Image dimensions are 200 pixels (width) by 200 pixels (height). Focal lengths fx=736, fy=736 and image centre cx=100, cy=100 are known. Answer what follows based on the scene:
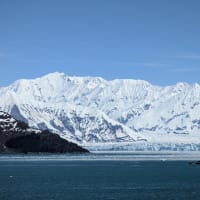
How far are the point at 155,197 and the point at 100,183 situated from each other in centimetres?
3007

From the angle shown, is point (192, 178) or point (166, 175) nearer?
point (192, 178)

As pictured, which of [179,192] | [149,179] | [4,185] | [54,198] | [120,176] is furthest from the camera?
[120,176]

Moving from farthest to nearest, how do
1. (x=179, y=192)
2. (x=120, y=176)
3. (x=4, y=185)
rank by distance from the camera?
(x=120, y=176) → (x=4, y=185) → (x=179, y=192)

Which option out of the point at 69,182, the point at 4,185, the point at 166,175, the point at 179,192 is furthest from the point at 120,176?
the point at 179,192

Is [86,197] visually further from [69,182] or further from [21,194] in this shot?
[69,182]

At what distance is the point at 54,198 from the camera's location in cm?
10775

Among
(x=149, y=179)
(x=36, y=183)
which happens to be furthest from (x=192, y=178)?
(x=36, y=183)

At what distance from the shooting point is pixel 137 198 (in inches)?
4259

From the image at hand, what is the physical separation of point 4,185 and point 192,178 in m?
40.4

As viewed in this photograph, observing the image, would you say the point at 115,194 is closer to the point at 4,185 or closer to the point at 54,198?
the point at 54,198

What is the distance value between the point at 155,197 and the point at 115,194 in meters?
7.94

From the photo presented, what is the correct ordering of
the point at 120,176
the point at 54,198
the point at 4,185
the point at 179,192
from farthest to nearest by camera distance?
1. the point at 120,176
2. the point at 4,185
3. the point at 179,192
4. the point at 54,198

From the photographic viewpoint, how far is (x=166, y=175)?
162750 mm

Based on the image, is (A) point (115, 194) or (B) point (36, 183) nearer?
(A) point (115, 194)
